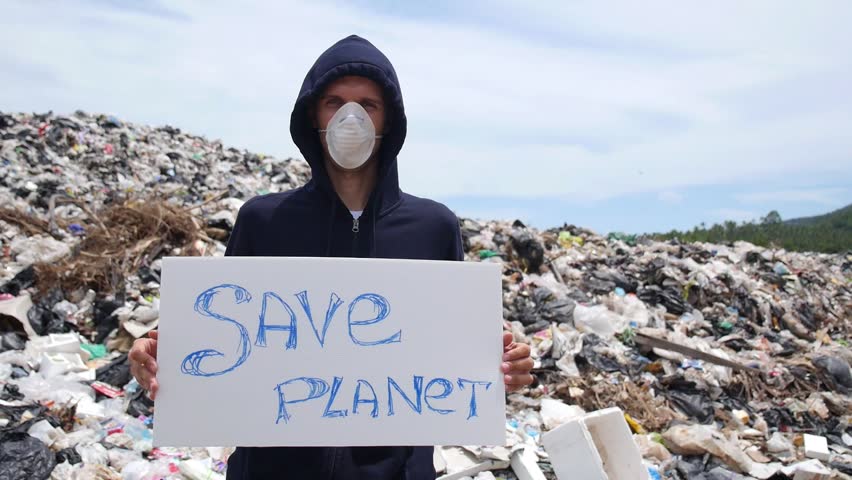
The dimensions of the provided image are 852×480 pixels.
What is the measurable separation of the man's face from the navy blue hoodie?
22mm

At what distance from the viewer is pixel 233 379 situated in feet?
5.13

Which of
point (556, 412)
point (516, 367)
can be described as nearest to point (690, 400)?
point (556, 412)

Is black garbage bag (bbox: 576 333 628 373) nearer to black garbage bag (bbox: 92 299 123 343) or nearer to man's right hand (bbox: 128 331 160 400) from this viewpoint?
black garbage bag (bbox: 92 299 123 343)

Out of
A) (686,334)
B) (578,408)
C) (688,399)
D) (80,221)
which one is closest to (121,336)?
(80,221)

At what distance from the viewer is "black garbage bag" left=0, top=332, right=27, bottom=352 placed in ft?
15.1

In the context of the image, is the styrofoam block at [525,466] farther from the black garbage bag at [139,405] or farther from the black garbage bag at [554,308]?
the black garbage bag at [554,308]

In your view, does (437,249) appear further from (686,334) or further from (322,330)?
(686,334)

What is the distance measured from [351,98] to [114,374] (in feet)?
11.9

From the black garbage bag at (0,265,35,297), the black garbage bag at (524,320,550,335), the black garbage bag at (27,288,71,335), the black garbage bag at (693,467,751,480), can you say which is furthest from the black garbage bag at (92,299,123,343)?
the black garbage bag at (693,467,751,480)

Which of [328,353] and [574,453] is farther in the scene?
[574,453]

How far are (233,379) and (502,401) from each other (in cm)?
71

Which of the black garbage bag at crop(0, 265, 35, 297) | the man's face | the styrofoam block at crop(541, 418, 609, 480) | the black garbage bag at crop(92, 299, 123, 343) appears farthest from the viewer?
the black garbage bag at crop(0, 265, 35, 297)

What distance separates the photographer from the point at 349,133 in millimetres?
1598

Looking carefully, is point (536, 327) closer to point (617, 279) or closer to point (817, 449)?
point (617, 279)
